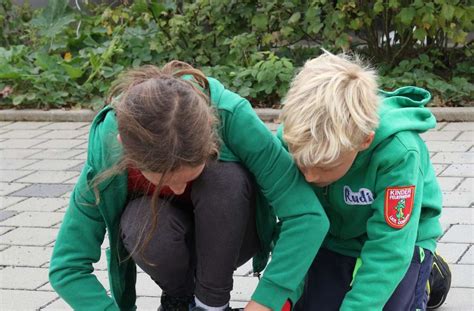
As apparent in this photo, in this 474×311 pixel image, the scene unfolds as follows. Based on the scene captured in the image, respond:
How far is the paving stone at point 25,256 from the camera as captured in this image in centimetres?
351

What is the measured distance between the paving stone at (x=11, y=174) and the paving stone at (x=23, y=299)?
1.52m

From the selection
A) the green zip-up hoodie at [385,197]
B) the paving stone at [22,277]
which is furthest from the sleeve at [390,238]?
the paving stone at [22,277]

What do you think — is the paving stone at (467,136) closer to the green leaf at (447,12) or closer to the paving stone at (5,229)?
the green leaf at (447,12)

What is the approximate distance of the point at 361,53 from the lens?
6.27m

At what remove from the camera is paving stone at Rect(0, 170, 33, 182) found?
15.4 ft

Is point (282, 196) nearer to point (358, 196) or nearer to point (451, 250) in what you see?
point (358, 196)

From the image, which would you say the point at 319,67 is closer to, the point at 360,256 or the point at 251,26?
the point at 360,256

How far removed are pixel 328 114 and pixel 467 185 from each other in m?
1.95

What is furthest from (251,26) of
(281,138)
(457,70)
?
(281,138)

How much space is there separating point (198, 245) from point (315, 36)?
3961 millimetres

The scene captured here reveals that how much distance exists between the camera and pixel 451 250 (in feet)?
11.1

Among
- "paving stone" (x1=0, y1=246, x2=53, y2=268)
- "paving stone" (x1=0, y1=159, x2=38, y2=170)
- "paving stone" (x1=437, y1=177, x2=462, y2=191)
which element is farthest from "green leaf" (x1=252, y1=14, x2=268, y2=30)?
"paving stone" (x1=0, y1=246, x2=53, y2=268)

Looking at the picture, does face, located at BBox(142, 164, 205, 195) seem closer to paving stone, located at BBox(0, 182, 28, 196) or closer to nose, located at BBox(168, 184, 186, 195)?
nose, located at BBox(168, 184, 186, 195)

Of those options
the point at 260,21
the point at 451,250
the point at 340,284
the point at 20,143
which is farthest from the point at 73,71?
the point at 340,284
